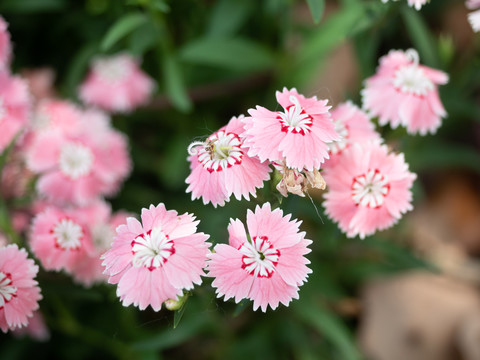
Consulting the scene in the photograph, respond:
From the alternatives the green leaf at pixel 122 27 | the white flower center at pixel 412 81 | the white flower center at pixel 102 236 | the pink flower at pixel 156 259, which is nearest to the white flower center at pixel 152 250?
the pink flower at pixel 156 259

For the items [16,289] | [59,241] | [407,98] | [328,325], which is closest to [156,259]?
[16,289]

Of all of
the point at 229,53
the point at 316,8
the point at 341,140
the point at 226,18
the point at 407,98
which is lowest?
the point at 341,140

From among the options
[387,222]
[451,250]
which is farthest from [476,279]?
[387,222]

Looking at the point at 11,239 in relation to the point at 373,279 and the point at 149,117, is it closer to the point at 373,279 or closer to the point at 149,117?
the point at 149,117

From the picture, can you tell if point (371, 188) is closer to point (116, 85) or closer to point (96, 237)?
point (96, 237)

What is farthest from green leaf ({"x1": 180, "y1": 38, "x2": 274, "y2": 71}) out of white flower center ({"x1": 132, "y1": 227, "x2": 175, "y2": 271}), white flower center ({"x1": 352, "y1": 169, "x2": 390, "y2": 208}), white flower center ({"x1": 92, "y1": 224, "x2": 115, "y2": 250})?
white flower center ({"x1": 132, "y1": 227, "x2": 175, "y2": 271})

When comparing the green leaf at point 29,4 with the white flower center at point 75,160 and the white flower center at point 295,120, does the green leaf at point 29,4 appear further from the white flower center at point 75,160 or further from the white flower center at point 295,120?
the white flower center at point 295,120

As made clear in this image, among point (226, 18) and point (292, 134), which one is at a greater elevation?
point (226, 18)
